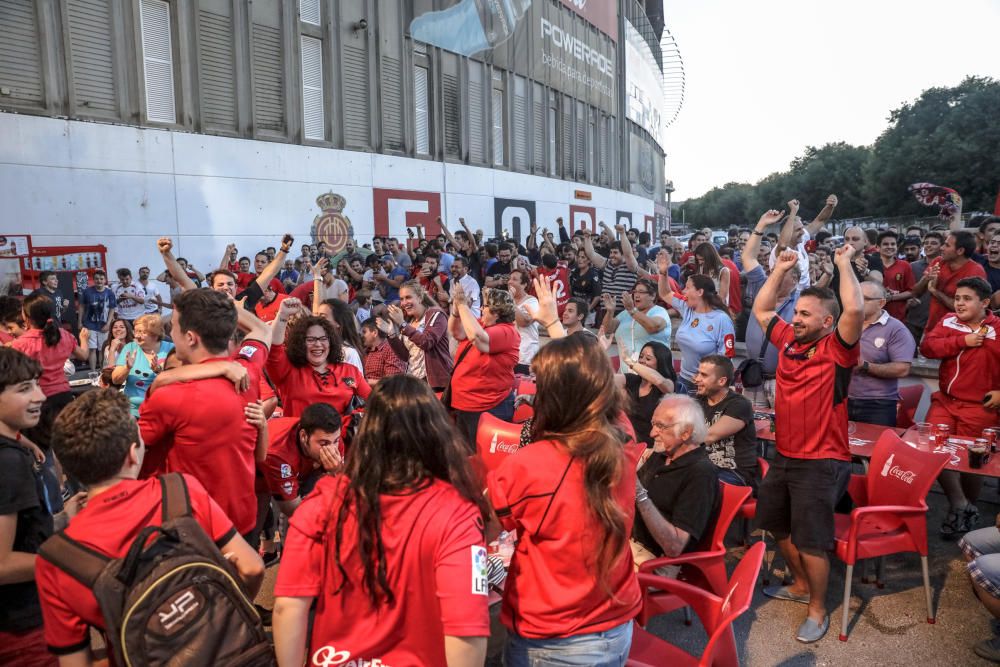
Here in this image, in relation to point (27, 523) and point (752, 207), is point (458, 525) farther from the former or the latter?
point (752, 207)

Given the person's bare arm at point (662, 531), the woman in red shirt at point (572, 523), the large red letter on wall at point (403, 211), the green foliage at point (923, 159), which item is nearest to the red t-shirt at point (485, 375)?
the person's bare arm at point (662, 531)

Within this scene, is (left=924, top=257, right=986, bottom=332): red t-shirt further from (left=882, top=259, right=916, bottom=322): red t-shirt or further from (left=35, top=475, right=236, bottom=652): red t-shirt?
(left=35, top=475, right=236, bottom=652): red t-shirt

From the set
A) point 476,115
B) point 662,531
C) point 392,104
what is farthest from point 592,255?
point 476,115

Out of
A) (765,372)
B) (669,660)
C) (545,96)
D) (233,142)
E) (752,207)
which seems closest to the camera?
(669,660)

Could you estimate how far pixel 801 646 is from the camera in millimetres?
3684

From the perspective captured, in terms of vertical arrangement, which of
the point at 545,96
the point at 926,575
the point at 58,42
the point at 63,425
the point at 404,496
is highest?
the point at 545,96

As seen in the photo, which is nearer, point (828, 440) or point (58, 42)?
point (828, 440)

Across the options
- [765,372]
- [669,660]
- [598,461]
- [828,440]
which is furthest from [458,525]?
[765,372]

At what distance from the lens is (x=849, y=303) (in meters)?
3.40

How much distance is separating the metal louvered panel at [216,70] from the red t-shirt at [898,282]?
1437cm

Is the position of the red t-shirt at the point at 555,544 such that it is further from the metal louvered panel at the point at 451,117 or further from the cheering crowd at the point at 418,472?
the metal louvered panel at the point at 451,117

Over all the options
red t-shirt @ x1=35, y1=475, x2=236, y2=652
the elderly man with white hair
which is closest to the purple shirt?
the elderly man with white hair

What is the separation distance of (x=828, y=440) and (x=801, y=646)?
1.12 meters

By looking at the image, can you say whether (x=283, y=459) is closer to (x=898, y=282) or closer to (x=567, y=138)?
(x=898, y=282)
